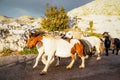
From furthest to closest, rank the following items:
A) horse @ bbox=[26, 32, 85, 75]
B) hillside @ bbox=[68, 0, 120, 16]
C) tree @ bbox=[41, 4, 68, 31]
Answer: hillside @ bbox=[68, 0, 120, 16], tree @ bbox=[41, 4, 68, 31], horse @ bbox=[26, 32, 85, 75]

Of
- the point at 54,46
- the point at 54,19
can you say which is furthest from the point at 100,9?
the point at 54,46

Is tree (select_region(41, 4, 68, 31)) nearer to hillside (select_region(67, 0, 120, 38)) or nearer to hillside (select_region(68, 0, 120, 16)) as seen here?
hillside (select_region(67, 0, 120, 38))

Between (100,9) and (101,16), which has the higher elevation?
(100,9)

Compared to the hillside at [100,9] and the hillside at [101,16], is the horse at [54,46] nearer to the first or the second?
the hillside at [101,16]

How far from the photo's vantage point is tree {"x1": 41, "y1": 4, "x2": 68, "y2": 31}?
5866 centimetres

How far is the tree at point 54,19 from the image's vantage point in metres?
58.7

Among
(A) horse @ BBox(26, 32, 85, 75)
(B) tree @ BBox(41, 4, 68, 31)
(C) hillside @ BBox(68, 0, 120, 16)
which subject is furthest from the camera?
(C) hillside @ BBox(68, 0, 120, 16)

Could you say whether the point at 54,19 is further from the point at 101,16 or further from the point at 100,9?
the point at 100,9

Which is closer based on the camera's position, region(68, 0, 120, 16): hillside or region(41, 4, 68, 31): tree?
Answer: region(41, 4, 68, 31): tree

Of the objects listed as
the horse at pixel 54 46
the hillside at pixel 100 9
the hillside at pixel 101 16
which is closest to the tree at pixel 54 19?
the hillside at pixel 101 16

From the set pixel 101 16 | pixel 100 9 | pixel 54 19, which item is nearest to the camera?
pixel 54 19

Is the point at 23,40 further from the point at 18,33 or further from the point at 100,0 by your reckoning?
the point at 100,0

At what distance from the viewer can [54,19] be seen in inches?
2388

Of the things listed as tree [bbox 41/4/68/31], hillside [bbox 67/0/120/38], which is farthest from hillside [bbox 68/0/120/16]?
tree [bbox 41/4/68/31]
